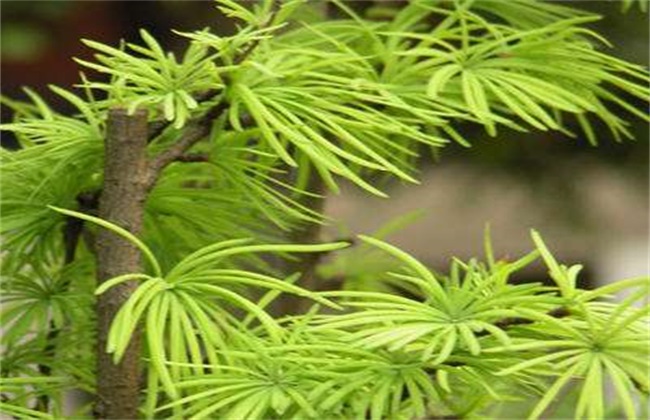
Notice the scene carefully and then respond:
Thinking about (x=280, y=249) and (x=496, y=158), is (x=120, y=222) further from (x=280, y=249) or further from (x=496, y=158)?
(x=496, y=158)

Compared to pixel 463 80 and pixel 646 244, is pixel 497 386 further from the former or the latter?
pixel 646 244

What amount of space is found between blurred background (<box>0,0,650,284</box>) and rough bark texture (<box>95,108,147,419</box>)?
0.86 meters

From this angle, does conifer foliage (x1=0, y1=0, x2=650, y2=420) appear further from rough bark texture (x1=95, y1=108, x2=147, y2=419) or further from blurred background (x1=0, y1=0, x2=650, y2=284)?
blurred background (x1=0, y1=0, x2=650, y2=284)

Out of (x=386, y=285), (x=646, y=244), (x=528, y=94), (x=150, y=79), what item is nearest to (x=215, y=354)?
(x=150, y=79)

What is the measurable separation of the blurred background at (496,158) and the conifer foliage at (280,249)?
0.68 m

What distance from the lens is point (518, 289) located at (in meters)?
0.74

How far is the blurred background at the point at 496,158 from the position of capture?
1.92 metres

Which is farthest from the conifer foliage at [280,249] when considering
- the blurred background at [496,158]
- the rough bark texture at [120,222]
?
the blurred background at [496,158]

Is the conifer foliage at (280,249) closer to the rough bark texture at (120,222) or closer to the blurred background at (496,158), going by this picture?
the rough bark texture at (120,222)

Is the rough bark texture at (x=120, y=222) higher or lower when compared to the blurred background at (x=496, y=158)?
lower

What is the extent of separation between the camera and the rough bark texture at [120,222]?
814mm

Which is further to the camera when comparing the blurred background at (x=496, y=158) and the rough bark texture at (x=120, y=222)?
the blurred background at (x=496, y=158)

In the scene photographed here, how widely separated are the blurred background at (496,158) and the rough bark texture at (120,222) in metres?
0.86

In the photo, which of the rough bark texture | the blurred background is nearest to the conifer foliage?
the rough bark texture
